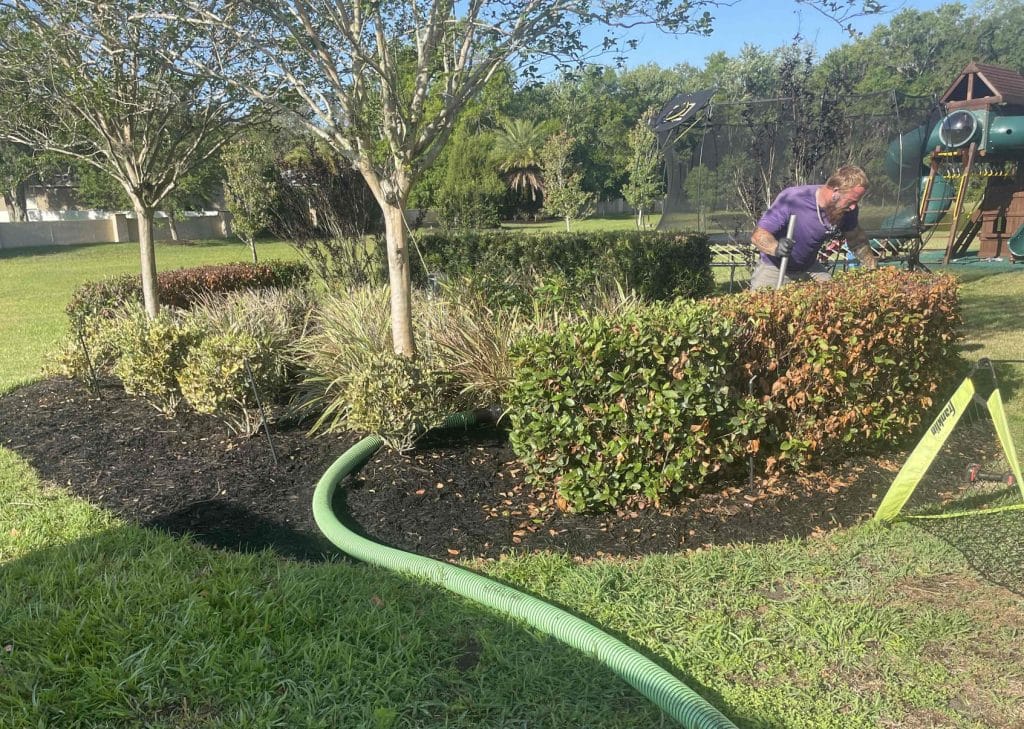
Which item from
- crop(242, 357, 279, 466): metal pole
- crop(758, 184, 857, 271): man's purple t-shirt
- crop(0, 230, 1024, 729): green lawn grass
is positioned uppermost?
crop(758, 184, 857, 271): man's purple t-shirt

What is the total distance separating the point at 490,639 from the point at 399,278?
2.70 meters

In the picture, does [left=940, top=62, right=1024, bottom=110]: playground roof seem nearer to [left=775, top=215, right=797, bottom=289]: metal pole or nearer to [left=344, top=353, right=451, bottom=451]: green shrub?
[left=775, top=215, right=797, bottom=289]: metal pole

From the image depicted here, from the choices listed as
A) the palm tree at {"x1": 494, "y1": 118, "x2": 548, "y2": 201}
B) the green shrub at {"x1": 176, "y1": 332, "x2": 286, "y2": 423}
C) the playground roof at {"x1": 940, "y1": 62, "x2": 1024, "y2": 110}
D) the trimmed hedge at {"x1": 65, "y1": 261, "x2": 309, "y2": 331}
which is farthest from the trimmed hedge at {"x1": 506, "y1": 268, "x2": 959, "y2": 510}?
the palm tree at {"x1": 494, "y1": 118, "x2": 548, "y2": 201}

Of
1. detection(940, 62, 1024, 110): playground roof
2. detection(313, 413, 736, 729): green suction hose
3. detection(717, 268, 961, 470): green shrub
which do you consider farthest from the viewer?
detection(940, 62, 1024, 110): playground roof

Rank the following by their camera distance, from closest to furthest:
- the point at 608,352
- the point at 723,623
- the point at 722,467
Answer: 1. the point at 723,623
2. the point at 608,352
3. the point at 722,467

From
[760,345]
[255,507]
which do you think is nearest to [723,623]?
[760,345]

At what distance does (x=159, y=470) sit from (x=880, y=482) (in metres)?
4.35

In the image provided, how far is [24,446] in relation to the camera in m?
5.20

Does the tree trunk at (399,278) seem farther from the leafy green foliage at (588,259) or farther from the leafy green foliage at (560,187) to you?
the leafy green foliage at (560,187)

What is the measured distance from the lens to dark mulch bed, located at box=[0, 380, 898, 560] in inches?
145

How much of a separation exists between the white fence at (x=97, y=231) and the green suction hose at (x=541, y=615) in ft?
112

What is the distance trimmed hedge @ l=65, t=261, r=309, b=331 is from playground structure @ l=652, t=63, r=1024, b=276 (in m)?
5.73

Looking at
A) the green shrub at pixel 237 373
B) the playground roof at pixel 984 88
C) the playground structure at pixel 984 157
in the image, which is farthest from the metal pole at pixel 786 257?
the playground roof at pixel 984 88

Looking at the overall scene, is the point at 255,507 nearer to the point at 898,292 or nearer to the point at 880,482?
the point at 880,482
